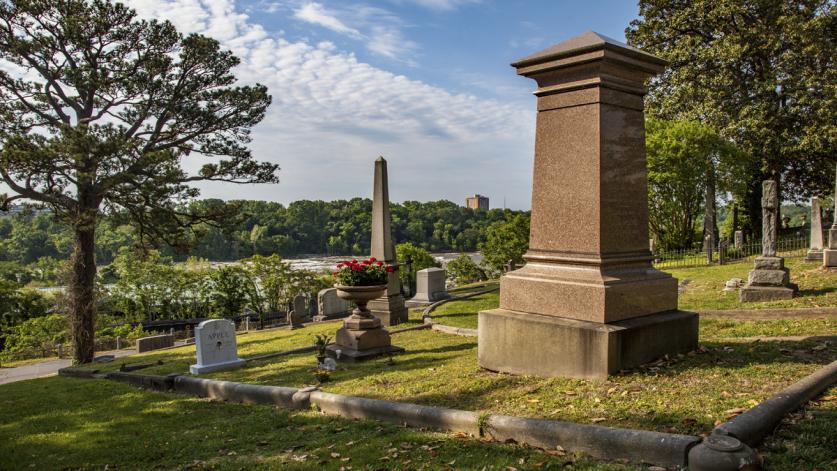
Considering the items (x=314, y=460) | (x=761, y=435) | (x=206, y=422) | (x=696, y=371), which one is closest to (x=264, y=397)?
(x=206, y=422)

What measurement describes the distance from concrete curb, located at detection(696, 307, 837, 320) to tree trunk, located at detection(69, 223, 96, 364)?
1937 cm

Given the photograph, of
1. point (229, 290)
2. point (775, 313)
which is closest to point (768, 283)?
point (775, 313)

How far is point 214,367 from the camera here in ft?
32.9

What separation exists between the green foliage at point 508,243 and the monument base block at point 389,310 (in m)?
24.4

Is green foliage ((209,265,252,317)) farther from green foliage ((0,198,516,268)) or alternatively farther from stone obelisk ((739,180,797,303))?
stone obelisk ((739,180,797,303))

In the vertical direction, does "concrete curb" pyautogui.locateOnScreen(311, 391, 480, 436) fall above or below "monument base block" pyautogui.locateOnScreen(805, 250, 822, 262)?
below

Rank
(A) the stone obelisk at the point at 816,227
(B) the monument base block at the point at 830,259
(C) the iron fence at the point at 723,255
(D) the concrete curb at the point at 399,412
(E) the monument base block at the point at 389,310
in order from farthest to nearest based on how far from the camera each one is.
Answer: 1. (C) the iron fence at the point at 723,255
2. (A) the stone obelisk at the point at 816,227
3. (B) the monument base block at the point at 830,259
4. (E) the monument base block at the point at 389,310
5. (D) the concrete curb at the point at 399,412

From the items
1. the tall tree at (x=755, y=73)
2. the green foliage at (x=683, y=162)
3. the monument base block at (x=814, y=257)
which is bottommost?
the monument base block at (x=814, y=257)

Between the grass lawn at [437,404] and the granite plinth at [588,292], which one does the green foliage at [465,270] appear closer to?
the grass lawn at [437,404]

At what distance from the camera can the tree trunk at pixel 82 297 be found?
1905cm

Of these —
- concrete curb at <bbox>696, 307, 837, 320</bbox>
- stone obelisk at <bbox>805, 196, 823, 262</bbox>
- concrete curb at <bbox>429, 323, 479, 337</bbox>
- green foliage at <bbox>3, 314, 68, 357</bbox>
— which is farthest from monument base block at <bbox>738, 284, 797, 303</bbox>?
green foliage at <bbox>3, 314, 68, 357</bbox>

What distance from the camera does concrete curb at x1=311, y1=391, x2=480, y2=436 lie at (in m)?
4.17

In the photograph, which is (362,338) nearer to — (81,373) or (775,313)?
(775,313)

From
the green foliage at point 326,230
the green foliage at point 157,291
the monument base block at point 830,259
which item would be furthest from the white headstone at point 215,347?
the green foliage at point 326,230
